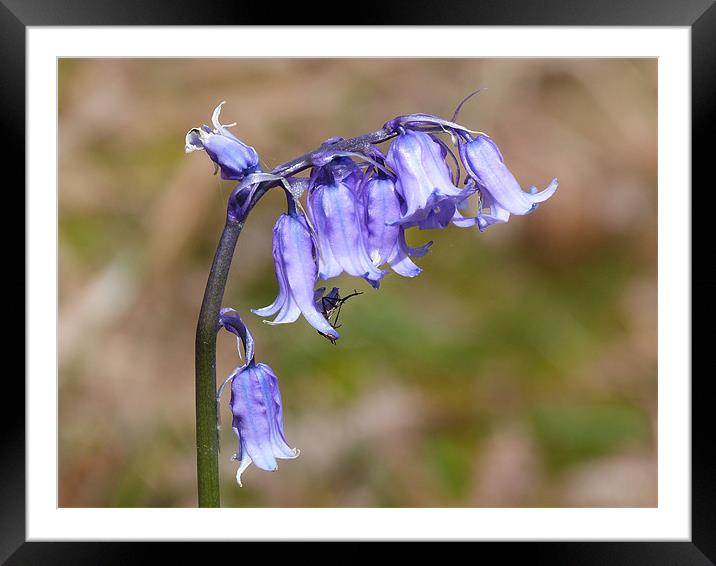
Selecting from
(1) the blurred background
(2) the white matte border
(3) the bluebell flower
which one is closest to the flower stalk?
(3) the bluebell flower

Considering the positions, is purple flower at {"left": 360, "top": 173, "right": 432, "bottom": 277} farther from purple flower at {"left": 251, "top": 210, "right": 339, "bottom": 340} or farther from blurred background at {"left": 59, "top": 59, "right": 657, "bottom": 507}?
blurred background at {"left": 59, "top": 59, "right": 657, "bottom": 507}

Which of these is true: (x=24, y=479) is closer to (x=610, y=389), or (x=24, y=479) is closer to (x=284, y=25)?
(x=284, y=25)

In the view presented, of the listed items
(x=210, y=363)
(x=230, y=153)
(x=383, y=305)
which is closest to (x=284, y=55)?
(x=230, y=153)

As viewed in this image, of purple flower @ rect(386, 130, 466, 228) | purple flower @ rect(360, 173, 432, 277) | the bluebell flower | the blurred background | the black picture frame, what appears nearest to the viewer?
purple flower @ rect(386, 130, 466, 228)

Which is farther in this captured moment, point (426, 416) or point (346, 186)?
point (426, 416)

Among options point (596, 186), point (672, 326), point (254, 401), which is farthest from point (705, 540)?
point (596, 186)

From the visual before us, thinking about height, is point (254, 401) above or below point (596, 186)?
below
